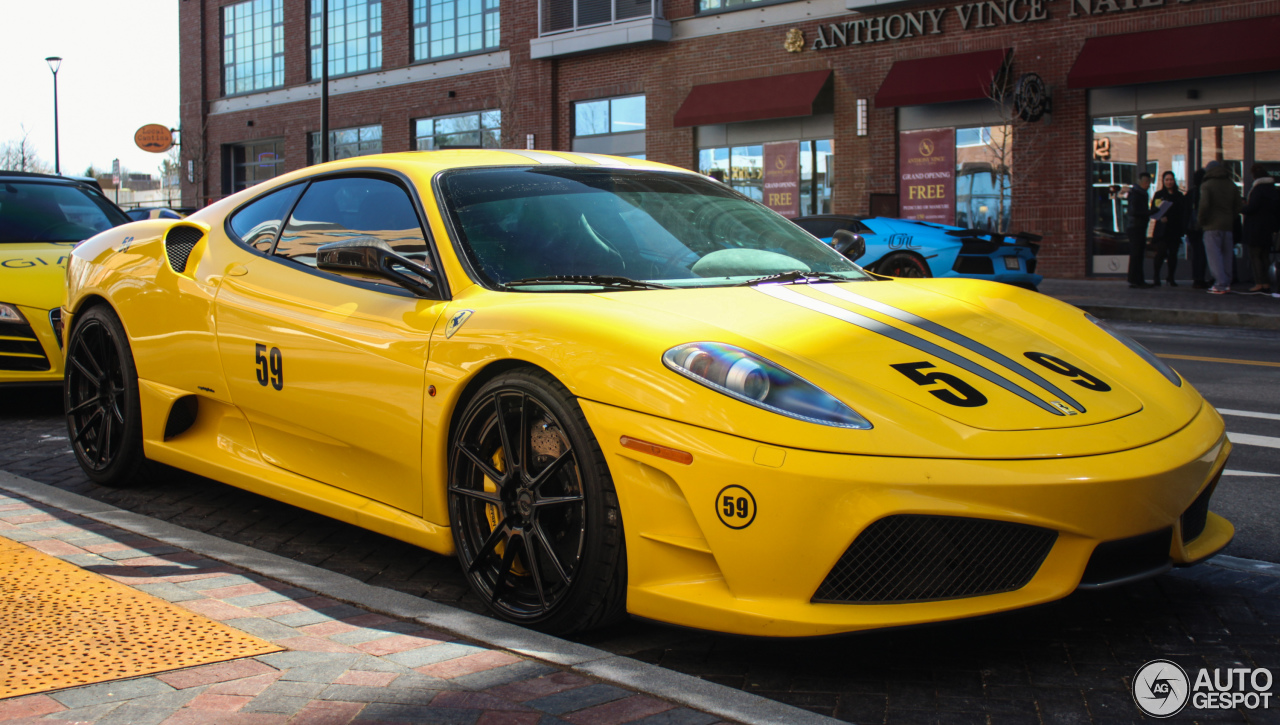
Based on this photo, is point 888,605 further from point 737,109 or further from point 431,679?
point 737,109

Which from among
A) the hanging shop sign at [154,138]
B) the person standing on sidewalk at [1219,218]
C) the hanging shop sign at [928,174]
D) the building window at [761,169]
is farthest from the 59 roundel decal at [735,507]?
the hanging shop sign at [154,138]

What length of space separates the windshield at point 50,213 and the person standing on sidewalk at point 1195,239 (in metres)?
14.4

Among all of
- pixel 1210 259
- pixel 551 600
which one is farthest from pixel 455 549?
pixel 1210 259

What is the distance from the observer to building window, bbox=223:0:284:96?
3622 cm

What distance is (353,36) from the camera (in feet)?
109

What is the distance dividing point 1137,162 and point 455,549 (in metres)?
18.6

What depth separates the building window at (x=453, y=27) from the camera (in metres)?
29.1

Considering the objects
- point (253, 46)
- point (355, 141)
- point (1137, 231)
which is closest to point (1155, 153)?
point (1137, 231)

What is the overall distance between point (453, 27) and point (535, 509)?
2893cm

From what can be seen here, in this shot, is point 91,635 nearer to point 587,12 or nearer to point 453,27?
point 587,12

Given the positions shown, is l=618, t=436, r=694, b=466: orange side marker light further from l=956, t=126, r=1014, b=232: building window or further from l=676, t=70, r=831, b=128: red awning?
l=676, t=70, r=831, b=128: red awning

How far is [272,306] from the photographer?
156 inches

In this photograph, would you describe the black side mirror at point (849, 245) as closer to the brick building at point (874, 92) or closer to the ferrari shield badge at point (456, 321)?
the ferrari shield badge at point (456, 321)

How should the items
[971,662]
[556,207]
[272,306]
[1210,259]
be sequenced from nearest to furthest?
[971,662] → [556,207] → [272,306] → [1210,259]
